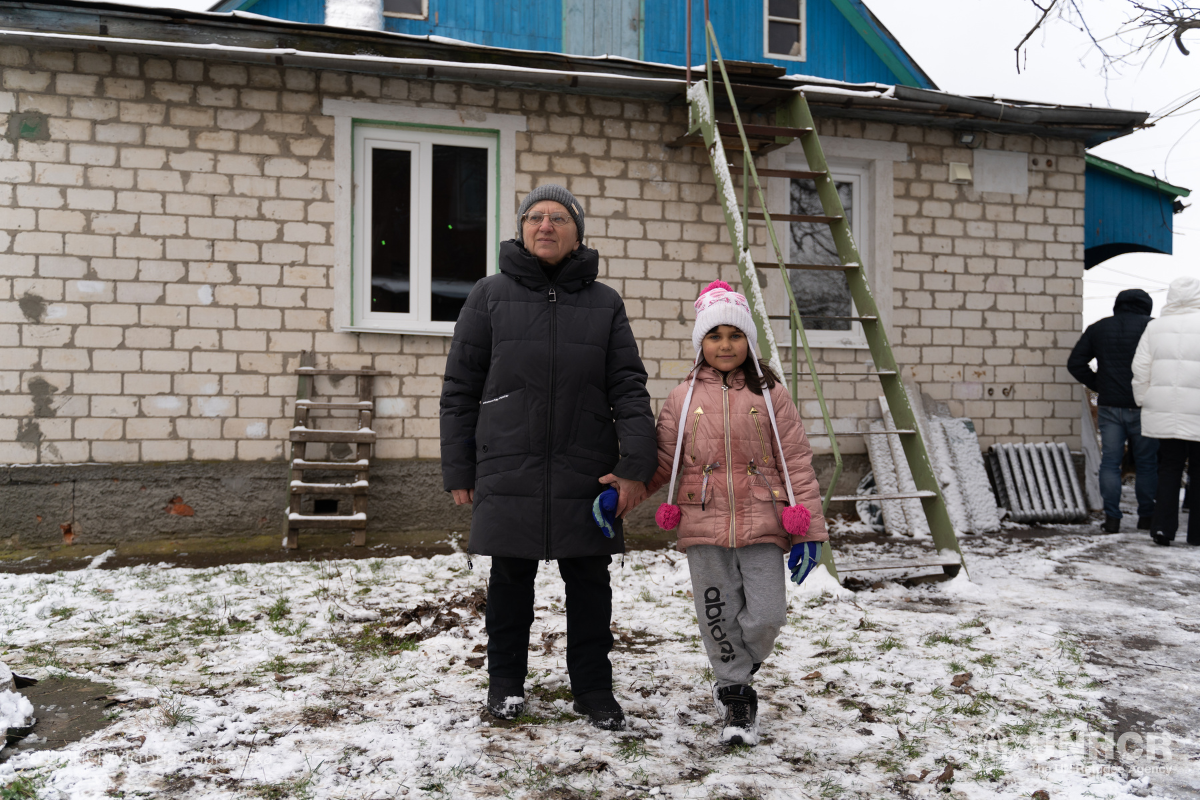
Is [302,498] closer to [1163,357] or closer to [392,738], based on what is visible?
[392,738]

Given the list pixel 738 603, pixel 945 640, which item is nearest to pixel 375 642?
pixel 738 603

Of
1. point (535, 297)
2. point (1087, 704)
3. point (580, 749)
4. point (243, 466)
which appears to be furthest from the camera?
point (243, 466)

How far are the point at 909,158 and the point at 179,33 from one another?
5.57 metres

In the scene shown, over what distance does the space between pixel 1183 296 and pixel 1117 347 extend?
2.00ft

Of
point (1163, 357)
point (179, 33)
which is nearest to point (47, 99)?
point (179, 33)

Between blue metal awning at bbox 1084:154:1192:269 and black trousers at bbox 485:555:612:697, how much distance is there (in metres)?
7.53

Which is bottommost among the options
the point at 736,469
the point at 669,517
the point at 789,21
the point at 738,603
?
the point at 738,603

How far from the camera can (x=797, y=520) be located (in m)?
2.62

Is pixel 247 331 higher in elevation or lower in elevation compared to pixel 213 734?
higher

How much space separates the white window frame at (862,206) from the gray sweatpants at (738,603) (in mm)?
4232

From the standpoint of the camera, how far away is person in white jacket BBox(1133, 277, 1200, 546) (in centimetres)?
612

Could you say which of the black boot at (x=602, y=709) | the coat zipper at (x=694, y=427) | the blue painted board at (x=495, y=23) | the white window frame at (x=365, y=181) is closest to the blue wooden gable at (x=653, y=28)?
the blue painted board at (x=495, y=23)

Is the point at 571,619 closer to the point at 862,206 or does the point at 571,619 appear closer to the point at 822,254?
the point at 822,254

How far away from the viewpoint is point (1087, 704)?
3061 millimetres
